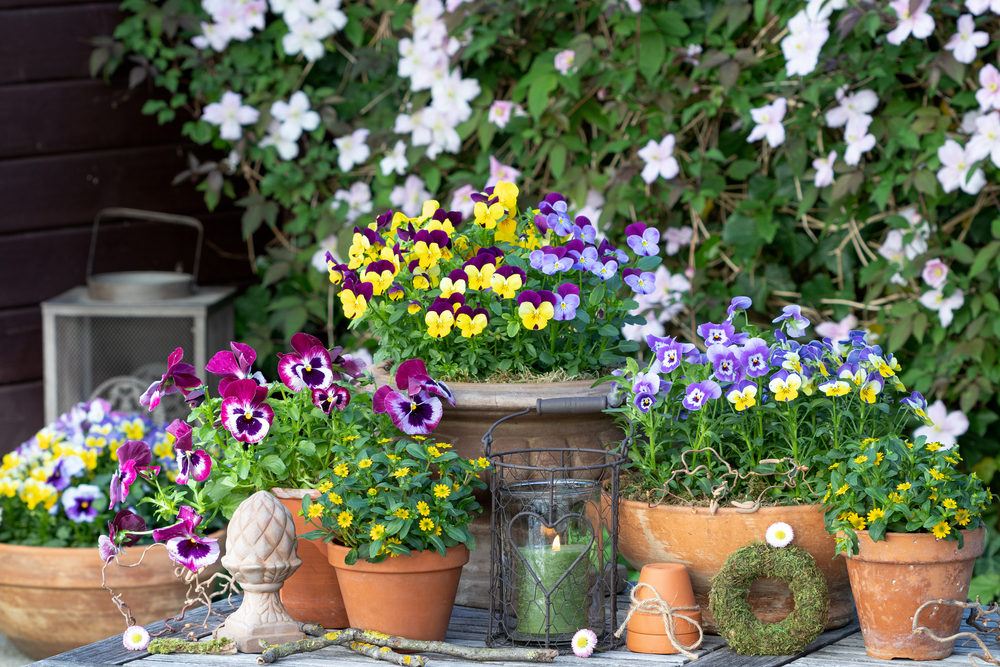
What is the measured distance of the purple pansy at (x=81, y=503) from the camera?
5.89ft

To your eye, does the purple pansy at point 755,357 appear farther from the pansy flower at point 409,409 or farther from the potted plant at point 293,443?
the potted plant at point 293,443

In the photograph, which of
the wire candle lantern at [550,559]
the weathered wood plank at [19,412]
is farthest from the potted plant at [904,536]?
the weathered wood plank at [19,412]

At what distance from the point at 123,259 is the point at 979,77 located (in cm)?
226

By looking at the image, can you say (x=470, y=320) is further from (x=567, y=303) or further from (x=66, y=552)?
(x=66, y=552)

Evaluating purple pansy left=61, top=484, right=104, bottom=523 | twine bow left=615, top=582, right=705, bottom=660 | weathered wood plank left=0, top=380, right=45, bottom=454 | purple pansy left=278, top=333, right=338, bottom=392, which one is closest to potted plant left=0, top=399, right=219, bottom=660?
purple pansy left=61, top=484, right=104, bottom=523

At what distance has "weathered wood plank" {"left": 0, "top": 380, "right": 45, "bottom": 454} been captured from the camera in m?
2.71

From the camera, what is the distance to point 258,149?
2959 mm

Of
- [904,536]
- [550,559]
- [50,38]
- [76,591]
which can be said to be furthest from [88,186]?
[904,536]

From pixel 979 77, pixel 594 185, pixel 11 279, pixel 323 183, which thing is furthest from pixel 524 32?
pixel 11 279

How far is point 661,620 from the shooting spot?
1078 mm

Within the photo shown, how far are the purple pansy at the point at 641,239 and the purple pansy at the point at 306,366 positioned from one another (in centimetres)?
41

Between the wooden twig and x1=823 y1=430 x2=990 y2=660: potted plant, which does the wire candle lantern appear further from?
x1=823 y1=430 x2=990 y2=660: potted plant

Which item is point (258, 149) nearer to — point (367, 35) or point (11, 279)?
point (367, 35)

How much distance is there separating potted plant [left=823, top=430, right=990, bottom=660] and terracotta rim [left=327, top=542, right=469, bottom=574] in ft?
1.31
